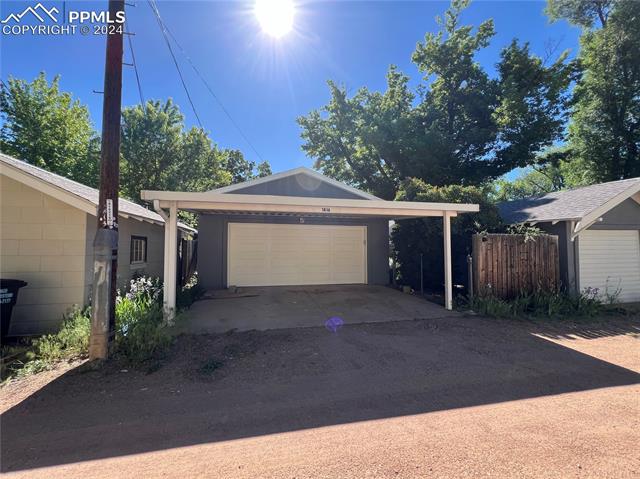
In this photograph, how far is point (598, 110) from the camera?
58.9 ft

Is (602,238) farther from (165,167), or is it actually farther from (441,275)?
(165,167)

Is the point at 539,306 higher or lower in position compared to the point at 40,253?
lower

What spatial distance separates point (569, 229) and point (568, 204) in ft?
4.57

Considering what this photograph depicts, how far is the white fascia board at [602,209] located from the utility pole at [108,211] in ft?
34.9

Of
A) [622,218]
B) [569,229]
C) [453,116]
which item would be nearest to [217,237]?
[569,229]

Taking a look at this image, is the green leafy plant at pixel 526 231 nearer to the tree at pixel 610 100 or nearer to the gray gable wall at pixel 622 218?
the gray gable wall at pixel 622 218

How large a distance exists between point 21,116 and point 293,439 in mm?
22830

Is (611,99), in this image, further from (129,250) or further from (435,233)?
(129,250)

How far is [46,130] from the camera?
17.5m

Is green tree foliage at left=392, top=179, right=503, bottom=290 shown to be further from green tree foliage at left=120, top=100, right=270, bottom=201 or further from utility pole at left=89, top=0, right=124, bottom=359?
green tree foliage at left=120, top=100, right=270, bottom=201

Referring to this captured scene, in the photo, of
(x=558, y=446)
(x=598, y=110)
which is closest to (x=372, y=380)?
(x=558, y=446)

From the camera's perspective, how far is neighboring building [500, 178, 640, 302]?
28.4 feet

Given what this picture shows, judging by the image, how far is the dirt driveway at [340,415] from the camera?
2379mm

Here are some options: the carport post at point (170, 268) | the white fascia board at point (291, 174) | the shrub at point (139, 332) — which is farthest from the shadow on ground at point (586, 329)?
the carport post at point (170, 268)
